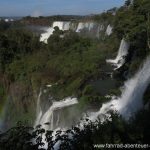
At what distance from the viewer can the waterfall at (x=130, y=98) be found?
13.3 meters

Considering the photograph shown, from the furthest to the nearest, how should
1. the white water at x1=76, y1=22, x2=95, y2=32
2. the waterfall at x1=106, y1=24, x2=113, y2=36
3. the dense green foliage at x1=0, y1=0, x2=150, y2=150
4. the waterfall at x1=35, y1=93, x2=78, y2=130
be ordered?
the white water at x1=76, y1=22, x2=95, y2=32
the waterfall at x1=106, y1=24, x2=113, y2=36
the dense green foliage at x1=0, y1=0, x2=150, y2=150
the waterfall at x1=35, y1=93, x2=78, y2=130

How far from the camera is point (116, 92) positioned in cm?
1605

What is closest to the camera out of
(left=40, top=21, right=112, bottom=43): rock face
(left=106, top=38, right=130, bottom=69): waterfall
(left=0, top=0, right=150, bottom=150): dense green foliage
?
(left=0, top=0, right=150, bottom=150): dense green foliage

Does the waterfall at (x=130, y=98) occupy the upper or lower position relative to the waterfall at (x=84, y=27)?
upper

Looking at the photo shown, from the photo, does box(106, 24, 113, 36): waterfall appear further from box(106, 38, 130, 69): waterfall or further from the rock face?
box(106, 38, 130, 69): waterfall

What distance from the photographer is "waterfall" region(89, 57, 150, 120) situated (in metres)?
13.3

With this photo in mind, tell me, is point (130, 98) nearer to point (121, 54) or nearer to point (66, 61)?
point (121, 54)

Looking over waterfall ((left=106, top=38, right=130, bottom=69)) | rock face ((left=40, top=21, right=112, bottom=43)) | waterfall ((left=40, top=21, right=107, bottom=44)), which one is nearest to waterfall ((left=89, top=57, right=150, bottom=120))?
waterfall ((left=106, top=38, right=130, bottom=69))

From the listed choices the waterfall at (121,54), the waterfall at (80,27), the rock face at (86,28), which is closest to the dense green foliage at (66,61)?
the waterfall at (121,54)

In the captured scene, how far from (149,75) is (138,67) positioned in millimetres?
2938

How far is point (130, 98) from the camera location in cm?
1437

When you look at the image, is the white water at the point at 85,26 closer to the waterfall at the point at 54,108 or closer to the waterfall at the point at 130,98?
the waterfall at the point at 54,108

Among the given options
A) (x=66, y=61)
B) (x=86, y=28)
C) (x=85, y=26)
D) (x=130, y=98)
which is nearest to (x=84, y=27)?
(x=85, y=26)

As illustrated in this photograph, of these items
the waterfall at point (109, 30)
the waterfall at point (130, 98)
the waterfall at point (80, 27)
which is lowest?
the waterfall at point (80, 27)
